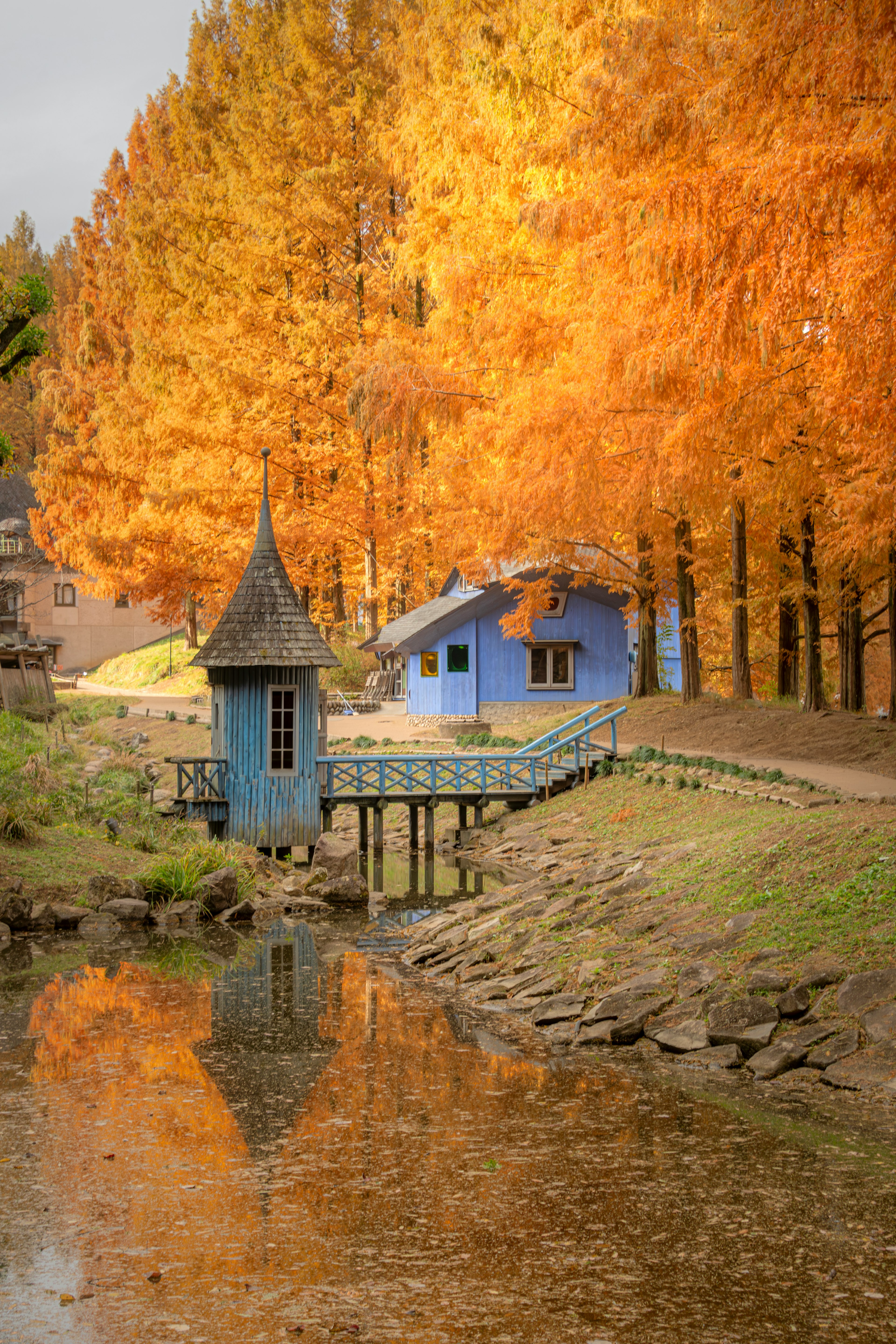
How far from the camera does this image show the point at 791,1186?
6.24 meters

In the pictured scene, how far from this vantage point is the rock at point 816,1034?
8289 mm

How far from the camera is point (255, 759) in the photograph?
18953mm

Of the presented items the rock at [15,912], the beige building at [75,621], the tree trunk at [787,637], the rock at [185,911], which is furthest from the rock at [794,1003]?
the beige building at [75,621]

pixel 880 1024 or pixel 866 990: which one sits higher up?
pixel 866 990

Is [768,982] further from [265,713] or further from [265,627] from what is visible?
[265,627]

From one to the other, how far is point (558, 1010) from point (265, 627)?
1016 centimetres

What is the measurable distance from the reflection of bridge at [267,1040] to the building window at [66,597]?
42.7m

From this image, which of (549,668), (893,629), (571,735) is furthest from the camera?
(549,668)

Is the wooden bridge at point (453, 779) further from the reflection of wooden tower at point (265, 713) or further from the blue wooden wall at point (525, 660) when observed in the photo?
the blue wooden wall at point (525, 660)

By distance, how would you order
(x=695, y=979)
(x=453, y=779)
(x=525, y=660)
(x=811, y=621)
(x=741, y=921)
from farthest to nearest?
1. (x=525, y=660)
2. (x=811, y=621)
3. (x=453, y=779)
4. (x=741, y=921)
5. (x=695, y=979)

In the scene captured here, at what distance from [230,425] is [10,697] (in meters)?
11.0

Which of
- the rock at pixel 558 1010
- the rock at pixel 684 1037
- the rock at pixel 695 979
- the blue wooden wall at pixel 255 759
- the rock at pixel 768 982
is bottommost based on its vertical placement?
the rock at pixel 558 1010

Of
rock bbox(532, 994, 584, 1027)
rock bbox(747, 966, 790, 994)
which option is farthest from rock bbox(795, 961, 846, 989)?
rock bbox(532, 994, 584, 1027)

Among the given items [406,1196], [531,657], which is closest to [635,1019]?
[406,1196]
